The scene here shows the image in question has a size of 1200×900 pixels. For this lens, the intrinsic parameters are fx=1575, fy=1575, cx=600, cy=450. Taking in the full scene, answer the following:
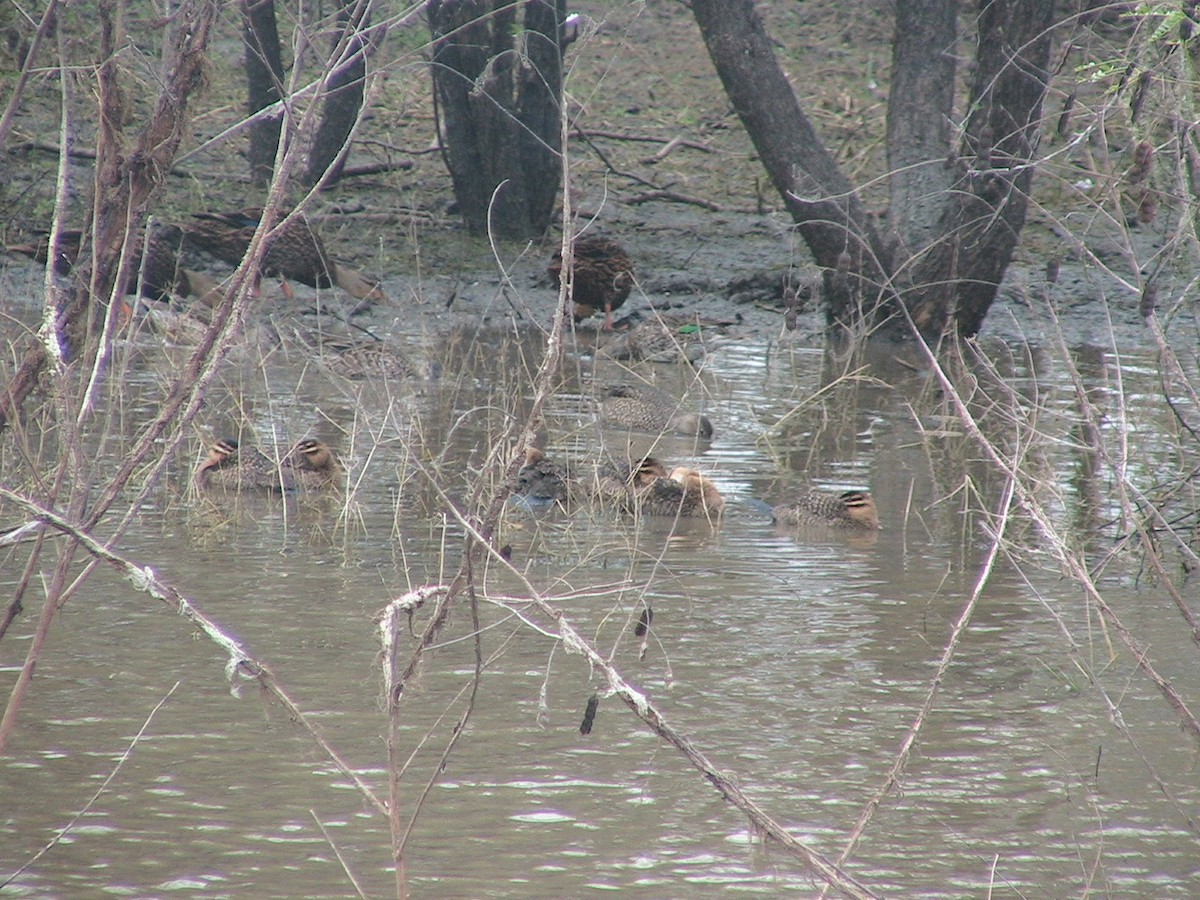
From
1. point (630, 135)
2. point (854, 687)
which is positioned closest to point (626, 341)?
point (630, 135)

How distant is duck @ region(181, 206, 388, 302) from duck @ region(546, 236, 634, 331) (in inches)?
70.5

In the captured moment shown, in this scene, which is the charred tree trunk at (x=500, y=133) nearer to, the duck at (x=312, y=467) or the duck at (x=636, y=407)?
the duck at (x=636, y=407)

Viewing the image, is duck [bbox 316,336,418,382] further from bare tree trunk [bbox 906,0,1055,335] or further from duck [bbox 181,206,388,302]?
bare tree trunk [bbox 906,0,1055,335]

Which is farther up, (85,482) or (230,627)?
(85,482)

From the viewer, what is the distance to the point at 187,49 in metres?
3.86

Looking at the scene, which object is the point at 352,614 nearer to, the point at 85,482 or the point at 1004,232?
the point at 85,482

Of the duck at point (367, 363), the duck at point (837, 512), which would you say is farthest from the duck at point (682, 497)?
the duck at point (367, 363)

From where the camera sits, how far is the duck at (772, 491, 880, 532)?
7535 mm

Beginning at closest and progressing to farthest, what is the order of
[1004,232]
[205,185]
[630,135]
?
[1004,232] < [205,185] < [630,135]

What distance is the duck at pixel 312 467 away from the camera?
8.19 m

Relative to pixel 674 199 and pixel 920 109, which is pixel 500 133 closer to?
pixel 674 199

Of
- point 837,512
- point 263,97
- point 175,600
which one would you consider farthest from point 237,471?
point 263,97

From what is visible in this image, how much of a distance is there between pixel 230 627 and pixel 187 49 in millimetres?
2444

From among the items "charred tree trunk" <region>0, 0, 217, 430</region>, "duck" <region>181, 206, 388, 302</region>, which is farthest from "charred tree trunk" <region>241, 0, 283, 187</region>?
"charred tree trunk" <region>0, 0, 217, 430</region>
